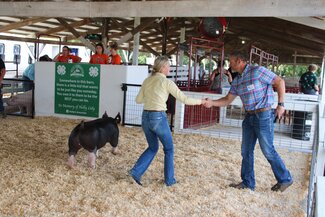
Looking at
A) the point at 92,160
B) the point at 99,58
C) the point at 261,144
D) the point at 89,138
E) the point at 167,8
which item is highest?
the point at 167,8

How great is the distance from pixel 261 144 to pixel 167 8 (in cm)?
394

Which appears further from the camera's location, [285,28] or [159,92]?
[285,28]

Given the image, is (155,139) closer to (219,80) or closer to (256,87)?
(256,87)

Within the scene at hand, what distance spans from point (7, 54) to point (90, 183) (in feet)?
76.4

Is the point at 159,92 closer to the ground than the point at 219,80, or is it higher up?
closer to the ground

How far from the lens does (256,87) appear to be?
12.8 feet

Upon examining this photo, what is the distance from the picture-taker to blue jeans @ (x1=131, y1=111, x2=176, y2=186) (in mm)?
4051

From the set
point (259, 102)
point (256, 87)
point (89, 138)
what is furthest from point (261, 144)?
point (89, 138)

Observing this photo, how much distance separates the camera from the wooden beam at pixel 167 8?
621 centimetres

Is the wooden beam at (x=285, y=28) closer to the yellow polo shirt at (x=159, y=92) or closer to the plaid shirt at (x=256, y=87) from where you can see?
the plaid shirt at (x=256, y=87)

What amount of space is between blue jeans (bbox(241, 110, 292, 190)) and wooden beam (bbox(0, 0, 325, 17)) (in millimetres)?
2823

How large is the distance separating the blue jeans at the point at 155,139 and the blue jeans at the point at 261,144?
2.63 ft

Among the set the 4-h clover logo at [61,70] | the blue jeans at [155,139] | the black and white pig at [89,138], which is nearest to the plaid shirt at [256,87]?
the blue jeans at [155,139]

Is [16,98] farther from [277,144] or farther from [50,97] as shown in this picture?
[277,144]
